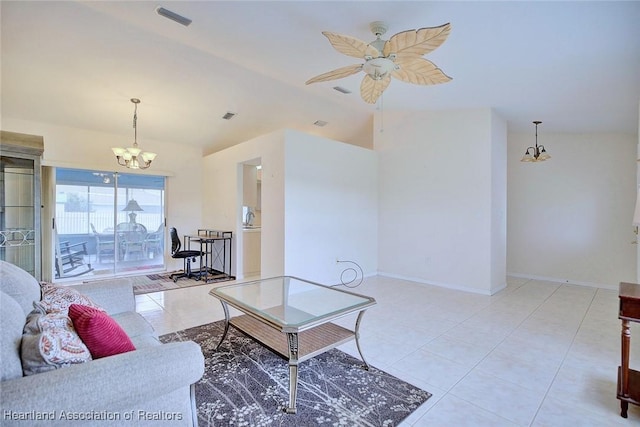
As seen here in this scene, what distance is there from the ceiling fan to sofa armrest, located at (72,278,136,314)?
98.8 inches

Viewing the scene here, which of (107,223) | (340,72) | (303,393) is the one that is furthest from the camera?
(107,223)

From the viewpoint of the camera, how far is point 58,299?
167 centimetres

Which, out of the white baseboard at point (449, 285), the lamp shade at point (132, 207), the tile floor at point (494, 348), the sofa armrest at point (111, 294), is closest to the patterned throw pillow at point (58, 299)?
the sofa armrest at point (111, 294)

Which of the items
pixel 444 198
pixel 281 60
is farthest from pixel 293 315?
pixel 444 198

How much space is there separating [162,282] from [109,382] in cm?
455

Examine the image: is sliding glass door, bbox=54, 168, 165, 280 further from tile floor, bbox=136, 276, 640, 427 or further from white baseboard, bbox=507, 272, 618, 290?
white baseboard, bbox=507, 272, 618, 290

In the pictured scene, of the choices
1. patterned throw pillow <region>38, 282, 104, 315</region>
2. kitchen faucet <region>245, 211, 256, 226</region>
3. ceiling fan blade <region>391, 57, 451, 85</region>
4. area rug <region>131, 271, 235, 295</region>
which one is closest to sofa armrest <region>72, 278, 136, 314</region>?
patterned throw pillow <region>38, 282, 104, 315</region>

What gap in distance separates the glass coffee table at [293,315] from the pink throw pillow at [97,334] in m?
0.85

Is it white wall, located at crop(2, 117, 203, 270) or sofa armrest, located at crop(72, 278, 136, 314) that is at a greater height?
white wall, located at crop(2, 117, 203, 270)

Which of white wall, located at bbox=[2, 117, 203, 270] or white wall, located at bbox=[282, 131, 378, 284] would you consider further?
white wall, located at bbox=[2, 117, 203, 270]

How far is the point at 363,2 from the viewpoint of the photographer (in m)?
2.51

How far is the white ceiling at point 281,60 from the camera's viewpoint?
2564mm

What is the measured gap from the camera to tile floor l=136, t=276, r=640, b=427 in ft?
6.15

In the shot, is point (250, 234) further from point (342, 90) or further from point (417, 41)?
point (417, 41)
